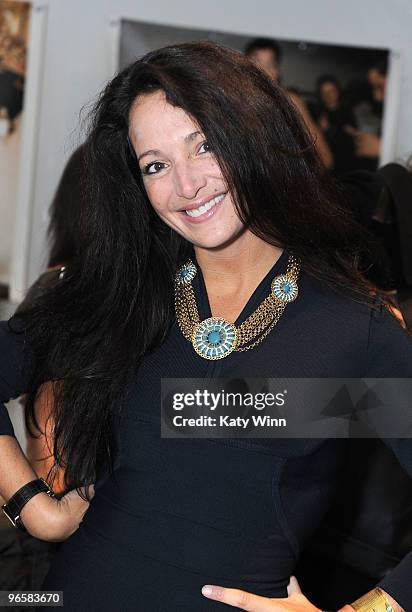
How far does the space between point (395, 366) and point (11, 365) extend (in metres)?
0.72

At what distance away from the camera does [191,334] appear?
5.31 ft

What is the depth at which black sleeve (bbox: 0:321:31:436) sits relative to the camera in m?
1.70

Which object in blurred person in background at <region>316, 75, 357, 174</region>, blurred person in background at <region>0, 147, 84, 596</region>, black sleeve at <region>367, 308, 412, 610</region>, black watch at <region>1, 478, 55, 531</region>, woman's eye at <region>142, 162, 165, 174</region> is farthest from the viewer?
blurred person in background at <region>316, 75, 357, 174</region>

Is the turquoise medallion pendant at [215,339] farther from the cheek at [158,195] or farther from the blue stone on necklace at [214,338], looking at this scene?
the cheek at [158,195]

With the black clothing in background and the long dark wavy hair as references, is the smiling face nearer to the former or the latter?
the long dark wavy hair

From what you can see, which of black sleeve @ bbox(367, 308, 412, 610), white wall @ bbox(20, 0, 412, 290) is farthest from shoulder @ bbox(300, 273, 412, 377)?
white wall @ bbox(20, 0, 412, 290)

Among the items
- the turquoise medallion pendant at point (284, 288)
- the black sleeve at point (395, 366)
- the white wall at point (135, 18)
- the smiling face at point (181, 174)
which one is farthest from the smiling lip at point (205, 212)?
the white wall at point (135, 18)

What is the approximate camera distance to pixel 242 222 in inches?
61.4

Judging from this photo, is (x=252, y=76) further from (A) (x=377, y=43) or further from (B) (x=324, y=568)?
(A) (x=377, y=43)

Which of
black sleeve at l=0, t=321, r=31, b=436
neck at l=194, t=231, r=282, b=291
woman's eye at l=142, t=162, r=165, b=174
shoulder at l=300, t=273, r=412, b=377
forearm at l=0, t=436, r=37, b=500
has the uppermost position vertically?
Answer: woman's eye at l=142, t=162, r=165, b=174

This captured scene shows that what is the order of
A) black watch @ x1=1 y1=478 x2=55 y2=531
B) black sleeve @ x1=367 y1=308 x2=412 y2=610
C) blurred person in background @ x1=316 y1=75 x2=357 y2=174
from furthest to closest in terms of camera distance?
blurred person in background @ x1=316 y1=75 x2=357 y2=174 < black watch @ x1=1 y1=478 x2=55 y2=531 < black sleeve @ x1=367 y1=308 x2=412 y2=610

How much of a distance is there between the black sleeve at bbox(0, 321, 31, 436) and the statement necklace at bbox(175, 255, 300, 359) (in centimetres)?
31

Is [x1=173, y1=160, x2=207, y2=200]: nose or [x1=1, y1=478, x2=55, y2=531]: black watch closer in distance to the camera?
[x1=173, y1=160, x2=207, y2=200]: nose

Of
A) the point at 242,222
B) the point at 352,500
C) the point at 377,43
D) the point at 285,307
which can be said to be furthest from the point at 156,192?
the point at 377,43
